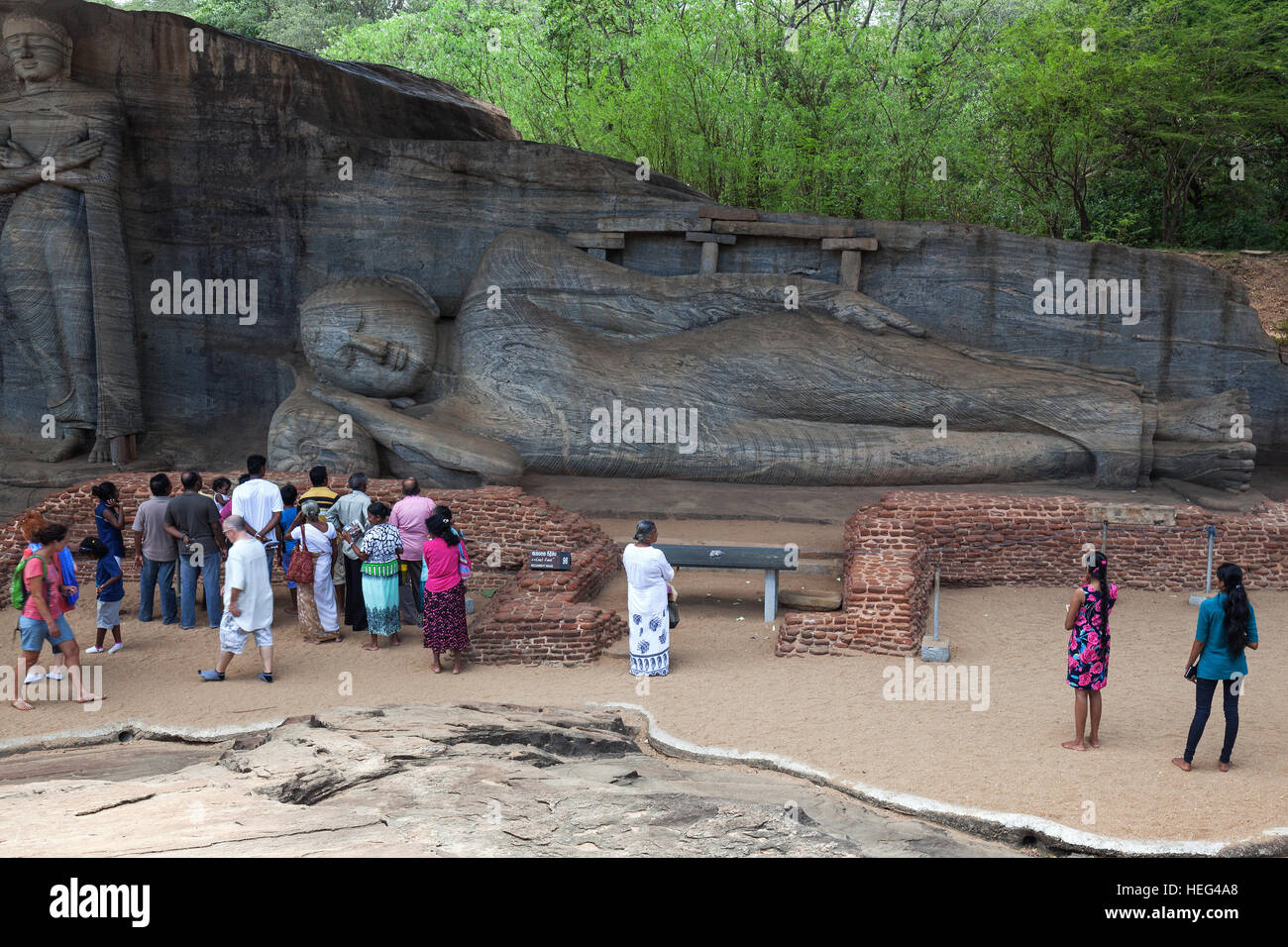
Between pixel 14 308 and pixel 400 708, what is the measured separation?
841cm

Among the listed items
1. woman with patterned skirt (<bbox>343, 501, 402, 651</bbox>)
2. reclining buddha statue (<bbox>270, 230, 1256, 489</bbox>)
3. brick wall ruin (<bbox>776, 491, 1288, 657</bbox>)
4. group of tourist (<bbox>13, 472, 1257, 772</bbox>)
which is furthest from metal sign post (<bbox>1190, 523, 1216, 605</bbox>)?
woman with patterned skirt (<bbox>343, 501, 402, 651</bbox>)

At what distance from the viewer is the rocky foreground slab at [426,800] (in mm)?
3967

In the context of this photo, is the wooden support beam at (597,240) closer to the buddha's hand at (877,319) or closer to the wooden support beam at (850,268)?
the wooden support beam at (850,268)

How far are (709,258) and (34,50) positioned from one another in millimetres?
7209

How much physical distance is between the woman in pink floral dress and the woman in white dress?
2.44m

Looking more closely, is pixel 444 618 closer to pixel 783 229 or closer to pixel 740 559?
pixel 740 559

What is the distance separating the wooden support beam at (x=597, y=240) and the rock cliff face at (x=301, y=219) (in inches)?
4.3

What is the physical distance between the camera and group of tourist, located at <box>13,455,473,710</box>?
23.4 ft

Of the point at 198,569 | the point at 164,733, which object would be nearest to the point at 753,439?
the point at 198,569

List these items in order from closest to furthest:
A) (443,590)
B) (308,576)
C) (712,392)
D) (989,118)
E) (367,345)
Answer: (443,590) < (308,576) < (712,392) < (367,345) < (989,118)

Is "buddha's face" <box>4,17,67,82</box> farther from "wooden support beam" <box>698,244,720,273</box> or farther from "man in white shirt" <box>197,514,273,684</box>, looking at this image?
"man in white shirt" <box>197,514,273,684</box>

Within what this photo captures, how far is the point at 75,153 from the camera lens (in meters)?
11.5

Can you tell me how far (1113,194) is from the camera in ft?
58.0

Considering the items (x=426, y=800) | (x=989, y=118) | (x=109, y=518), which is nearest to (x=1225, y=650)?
(x=426, y=800)
